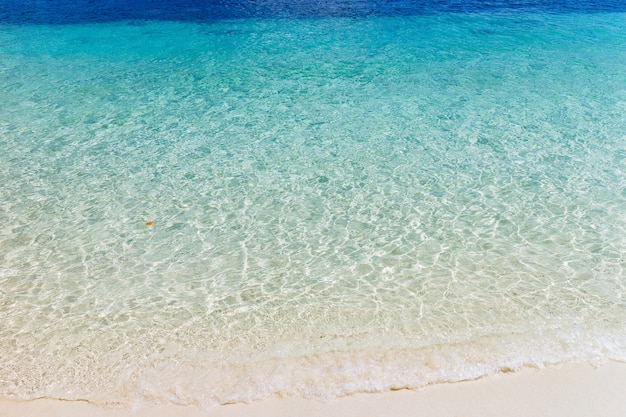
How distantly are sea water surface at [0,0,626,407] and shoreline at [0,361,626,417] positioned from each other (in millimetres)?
87

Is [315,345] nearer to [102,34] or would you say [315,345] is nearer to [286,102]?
[286,102]

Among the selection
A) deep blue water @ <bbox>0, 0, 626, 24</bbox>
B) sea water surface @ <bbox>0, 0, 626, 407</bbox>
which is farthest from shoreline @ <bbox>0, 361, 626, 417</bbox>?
deep blue water @ <bbox>0, 0, 626, 24</bbox>

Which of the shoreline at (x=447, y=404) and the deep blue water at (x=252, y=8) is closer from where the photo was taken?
the shoreline at (x=447, y=404)

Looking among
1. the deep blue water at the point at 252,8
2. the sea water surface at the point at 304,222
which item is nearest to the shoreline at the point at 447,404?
the sea water surface at the point at 304,222

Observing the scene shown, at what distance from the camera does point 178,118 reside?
8492mm

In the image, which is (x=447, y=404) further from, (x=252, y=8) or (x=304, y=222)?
(x=252, y=8)

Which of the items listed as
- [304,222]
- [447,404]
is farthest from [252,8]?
[447,404]

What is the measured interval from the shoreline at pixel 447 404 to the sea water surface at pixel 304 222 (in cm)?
9

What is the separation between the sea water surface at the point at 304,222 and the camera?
3955 mm

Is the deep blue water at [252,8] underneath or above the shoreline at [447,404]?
above

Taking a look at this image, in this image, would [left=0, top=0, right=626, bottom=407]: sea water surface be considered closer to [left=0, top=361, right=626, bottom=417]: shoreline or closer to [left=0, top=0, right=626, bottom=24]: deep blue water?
[left=0, top=361, right=626, bottom=417]: shoreline

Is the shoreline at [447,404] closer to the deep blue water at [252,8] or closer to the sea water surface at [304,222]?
the sea water surface at [304,222]


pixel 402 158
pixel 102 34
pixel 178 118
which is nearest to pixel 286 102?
pixel 178 118

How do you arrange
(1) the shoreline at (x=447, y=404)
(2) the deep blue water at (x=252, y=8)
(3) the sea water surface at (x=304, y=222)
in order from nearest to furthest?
(1) the shoreline at (x=447, y=404)
(3) the sea water surface at (x=304, y=222)
(2) the deep blue water at (x=252, y=8)
